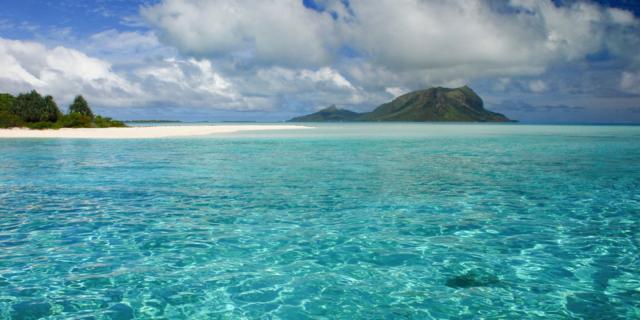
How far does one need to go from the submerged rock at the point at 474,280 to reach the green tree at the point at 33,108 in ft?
351

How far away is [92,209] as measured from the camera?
659 inches

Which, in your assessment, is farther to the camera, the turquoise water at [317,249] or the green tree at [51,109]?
the green tree at [51,109]

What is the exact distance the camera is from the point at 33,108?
94.8m

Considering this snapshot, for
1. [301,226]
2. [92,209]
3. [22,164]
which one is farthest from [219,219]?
[22,164]

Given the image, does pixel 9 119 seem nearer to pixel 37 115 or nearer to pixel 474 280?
pixel 37 115

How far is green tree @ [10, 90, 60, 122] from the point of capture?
94562 mm

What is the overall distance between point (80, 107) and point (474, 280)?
11348cm

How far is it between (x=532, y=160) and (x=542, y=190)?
17.3 metres

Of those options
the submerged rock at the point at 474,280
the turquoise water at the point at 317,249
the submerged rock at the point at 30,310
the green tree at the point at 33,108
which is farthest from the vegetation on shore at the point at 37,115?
the submerged rock at the point at 474,280

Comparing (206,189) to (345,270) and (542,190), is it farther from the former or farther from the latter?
(542,190)

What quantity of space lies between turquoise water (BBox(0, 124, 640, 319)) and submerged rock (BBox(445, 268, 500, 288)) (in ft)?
0.15

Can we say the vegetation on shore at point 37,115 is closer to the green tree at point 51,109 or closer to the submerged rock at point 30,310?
the green tree at point 51,109

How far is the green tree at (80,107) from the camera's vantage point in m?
103

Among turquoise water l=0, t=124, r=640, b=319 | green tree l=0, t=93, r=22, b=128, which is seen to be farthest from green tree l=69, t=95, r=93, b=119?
turquoise water l=0, t=124, r=640, b=319
